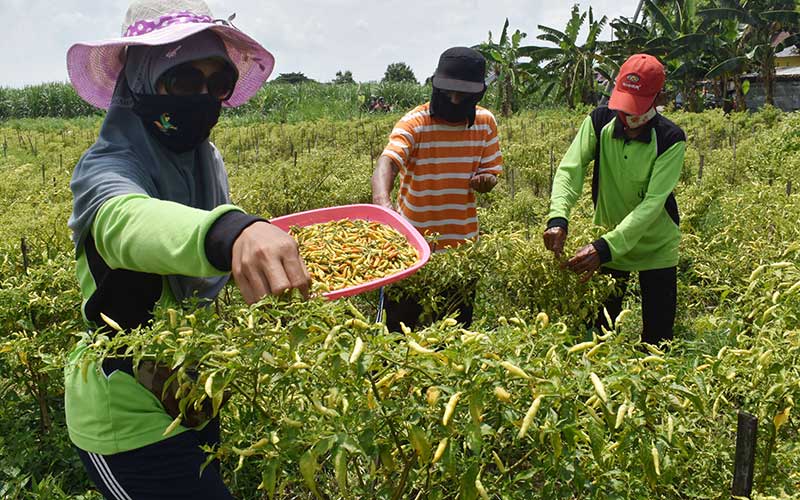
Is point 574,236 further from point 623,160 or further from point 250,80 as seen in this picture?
point 250,80

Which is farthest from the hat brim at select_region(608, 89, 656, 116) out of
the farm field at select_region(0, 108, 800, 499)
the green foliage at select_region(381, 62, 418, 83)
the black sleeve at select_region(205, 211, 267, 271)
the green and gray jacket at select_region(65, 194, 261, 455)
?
the green foliage at select_region(381, 62, 418, 83)

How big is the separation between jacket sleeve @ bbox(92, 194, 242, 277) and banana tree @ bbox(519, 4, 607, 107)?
2328 centimetres

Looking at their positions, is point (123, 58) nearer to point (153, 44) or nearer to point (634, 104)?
point (153, 44)

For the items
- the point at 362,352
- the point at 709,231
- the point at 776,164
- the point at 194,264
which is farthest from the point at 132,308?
the point at 776,164

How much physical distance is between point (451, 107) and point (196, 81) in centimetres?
186

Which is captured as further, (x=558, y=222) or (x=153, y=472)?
(x=558, y=222)

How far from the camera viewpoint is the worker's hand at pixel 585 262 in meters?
2.99

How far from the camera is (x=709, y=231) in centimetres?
625

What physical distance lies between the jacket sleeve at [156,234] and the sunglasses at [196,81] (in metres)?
0.40

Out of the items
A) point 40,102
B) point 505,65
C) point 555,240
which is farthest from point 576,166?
point 40,102

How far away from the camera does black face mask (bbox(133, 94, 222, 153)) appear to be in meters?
1.54

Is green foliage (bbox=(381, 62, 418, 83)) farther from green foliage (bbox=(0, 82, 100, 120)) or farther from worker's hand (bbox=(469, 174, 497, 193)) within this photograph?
worker's hand (bbox=(469, 174, 497, 193))

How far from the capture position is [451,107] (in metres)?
3.28

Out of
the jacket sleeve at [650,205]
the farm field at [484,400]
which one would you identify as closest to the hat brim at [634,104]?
the jacket sleeve at [650,205]
